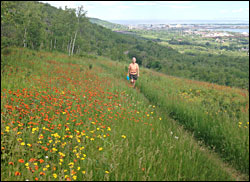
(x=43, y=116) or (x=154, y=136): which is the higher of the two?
(x=43, y=116)

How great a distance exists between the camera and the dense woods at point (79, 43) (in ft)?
86.7

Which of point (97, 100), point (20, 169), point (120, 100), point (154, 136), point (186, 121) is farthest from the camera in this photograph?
point (120, 100)

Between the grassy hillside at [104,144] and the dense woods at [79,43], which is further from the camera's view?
the dense woods at [79,43]

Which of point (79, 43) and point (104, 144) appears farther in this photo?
point (79, 43)

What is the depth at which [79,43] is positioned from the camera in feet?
165

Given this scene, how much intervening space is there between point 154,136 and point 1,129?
3529 millimetres

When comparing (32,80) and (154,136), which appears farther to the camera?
(32,80)

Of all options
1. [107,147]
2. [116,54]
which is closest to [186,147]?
[107,147]

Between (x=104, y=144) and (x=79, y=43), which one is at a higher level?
(x=79, y=43)

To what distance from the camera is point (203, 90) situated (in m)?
13.5

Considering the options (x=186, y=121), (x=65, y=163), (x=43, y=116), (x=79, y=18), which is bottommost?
(x=186, y=121)

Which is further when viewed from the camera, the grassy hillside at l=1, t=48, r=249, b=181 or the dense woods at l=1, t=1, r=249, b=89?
the dense woods at l=1, t=1, r=249, b=89

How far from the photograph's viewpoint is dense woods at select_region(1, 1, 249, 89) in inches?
1040

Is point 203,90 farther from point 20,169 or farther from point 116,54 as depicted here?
point 116,54
